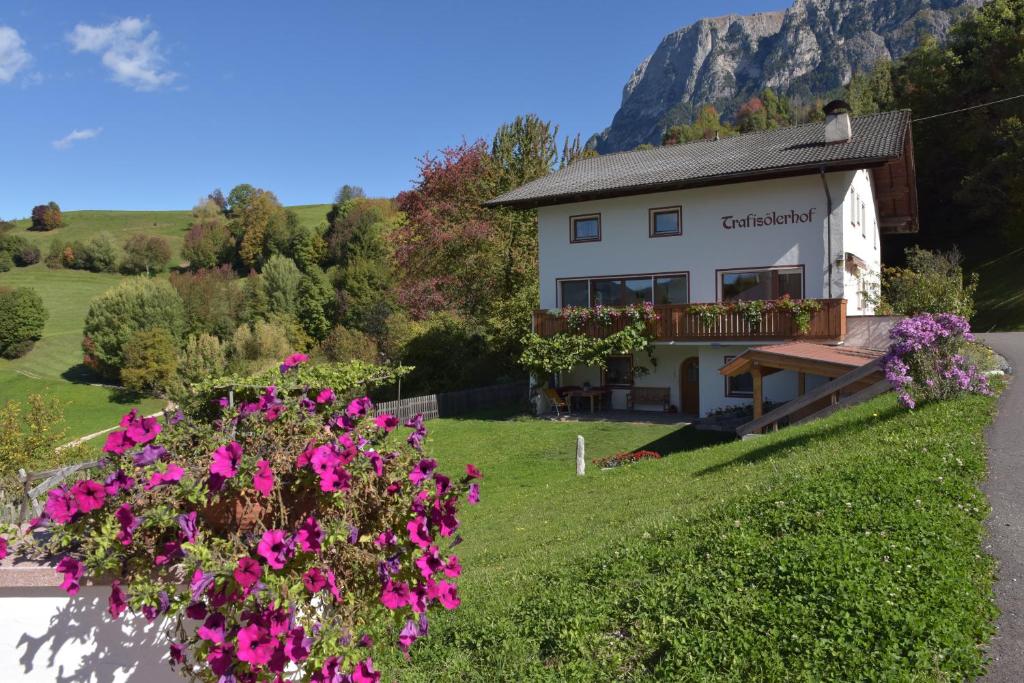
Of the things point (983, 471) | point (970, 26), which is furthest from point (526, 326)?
point (970, 26)

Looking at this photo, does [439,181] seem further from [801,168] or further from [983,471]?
Answer: [983,471]

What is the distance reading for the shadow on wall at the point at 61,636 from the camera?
2973mm

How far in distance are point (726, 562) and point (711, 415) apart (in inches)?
610

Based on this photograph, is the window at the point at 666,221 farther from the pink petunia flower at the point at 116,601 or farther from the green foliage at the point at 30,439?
the pink petunia flower at the point at 116,601

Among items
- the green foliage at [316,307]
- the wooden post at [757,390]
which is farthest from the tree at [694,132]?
the wooden post at [757,390]

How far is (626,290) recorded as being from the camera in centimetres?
2322

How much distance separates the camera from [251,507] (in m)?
2.81

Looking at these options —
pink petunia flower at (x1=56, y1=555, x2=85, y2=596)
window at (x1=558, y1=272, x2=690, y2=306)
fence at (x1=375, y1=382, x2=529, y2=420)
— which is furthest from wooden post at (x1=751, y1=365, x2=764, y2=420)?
pink petunia flower at (x1=56, y1=555, x2=85, y2=596)

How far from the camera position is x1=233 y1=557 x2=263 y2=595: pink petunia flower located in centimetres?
242

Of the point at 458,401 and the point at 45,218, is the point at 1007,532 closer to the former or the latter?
the point at 458,401

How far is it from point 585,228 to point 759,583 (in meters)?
20.1

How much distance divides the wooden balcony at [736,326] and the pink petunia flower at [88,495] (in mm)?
19090

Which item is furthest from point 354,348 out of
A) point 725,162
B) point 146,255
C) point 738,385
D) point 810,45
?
point 810,45

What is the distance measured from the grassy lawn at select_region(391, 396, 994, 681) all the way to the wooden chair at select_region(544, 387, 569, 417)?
1431 centimetres
